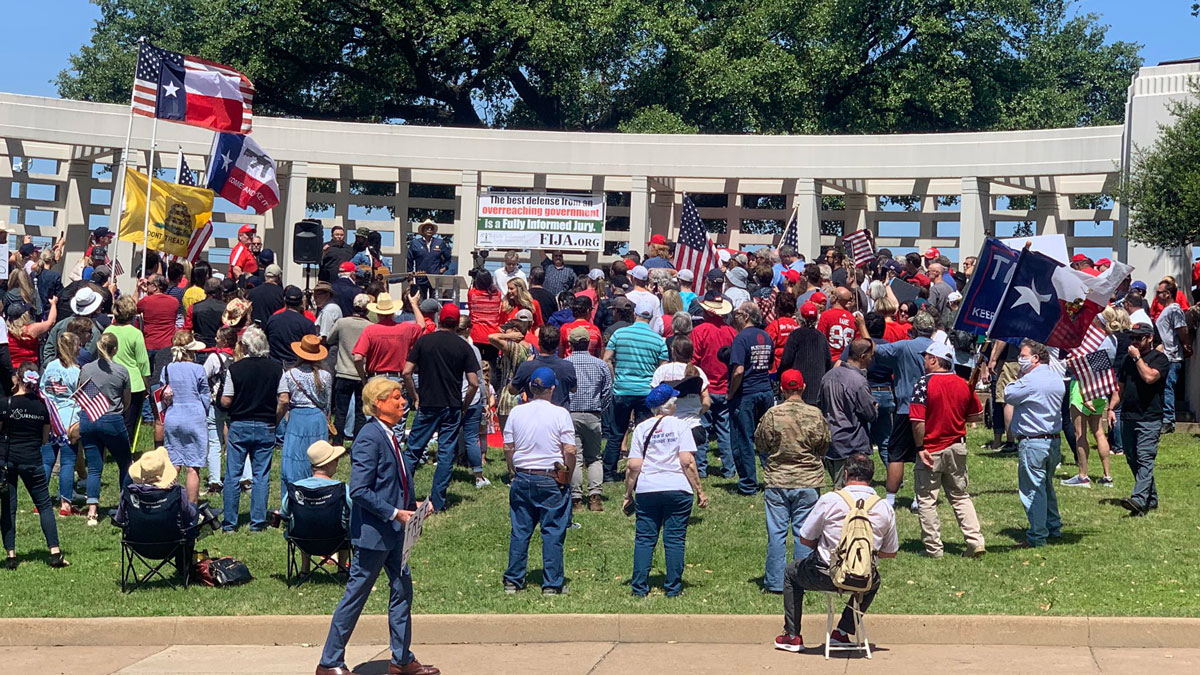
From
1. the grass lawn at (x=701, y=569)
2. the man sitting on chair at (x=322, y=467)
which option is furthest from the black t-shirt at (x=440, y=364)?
the man sitting on chair at (x=322, y=467)

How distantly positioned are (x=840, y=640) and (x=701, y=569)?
8.09 ft

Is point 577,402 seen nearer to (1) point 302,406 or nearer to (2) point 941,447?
(1) point 302,406

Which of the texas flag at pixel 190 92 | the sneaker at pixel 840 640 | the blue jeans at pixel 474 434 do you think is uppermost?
the texas flag at pixel 190 92

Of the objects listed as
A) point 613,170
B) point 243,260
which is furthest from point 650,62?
point 243,260

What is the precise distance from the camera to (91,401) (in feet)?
46.9

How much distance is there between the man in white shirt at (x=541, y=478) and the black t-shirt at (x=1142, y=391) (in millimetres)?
5753

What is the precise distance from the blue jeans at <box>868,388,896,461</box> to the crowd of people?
1.3 inches

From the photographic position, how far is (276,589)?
40.4 feet

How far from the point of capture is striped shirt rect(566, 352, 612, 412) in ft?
47.1

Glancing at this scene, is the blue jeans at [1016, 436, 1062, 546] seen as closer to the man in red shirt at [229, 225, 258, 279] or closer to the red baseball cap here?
the red baseball cap

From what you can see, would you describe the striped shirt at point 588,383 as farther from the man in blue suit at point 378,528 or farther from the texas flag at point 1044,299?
the man in blue suit at point 378,528

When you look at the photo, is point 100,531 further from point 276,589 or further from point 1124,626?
point 1124,626

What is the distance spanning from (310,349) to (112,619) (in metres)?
3.58

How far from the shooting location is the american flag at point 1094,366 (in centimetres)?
1542
